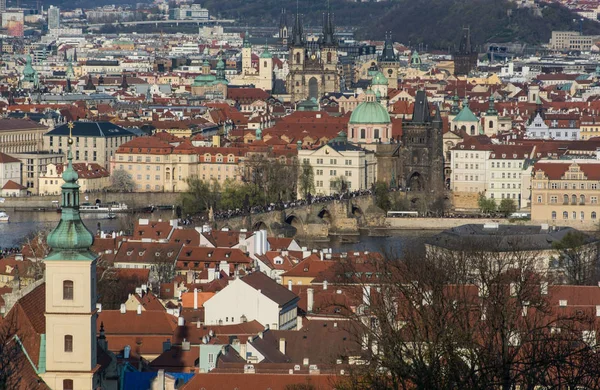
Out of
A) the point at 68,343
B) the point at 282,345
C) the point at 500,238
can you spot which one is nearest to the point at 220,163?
the point at 500,238

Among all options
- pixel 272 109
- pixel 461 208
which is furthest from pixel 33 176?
pixel 272 109

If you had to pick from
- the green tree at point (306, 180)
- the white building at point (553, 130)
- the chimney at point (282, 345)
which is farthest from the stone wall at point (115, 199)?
the chimney at point (282, 345)

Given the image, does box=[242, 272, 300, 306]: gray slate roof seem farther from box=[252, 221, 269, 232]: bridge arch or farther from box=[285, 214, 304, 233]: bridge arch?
box=[285, 214, 304, 233]: bridge arch

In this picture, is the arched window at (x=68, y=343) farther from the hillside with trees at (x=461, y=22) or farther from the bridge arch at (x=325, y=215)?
the hillside with trees at (x=461, y=22)

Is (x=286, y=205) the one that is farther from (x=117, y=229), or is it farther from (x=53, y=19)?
(x=53, y=19)

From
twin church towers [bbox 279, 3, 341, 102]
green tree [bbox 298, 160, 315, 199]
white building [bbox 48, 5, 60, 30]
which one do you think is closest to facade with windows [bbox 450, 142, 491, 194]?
Answer: green tree [bbox 298, 160, 315, 199]
